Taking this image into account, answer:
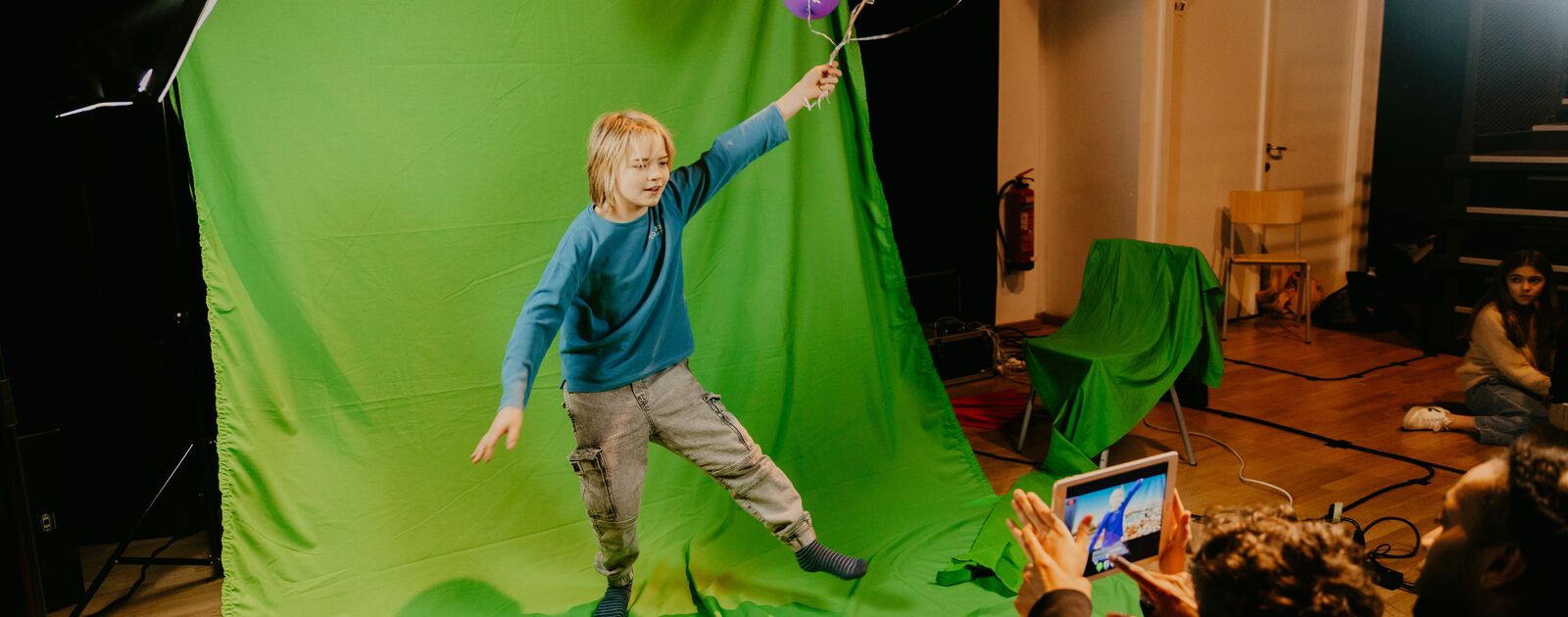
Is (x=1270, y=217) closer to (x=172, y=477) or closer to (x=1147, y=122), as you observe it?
(x=1147, y=122)

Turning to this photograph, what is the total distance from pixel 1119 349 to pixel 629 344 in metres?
2.12

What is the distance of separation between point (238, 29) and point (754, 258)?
1495mm

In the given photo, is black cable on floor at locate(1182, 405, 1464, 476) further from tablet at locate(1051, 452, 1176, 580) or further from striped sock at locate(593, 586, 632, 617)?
striped sock at locate(593, 586, 632, 617)

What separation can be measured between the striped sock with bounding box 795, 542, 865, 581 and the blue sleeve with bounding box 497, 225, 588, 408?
91 centimetres

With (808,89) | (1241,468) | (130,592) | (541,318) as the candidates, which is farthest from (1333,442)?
(130,592)

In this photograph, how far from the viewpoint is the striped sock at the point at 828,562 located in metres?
2.88

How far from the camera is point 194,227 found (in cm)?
344

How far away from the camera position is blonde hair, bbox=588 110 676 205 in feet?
8.44

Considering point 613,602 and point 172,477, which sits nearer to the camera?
point 613,602

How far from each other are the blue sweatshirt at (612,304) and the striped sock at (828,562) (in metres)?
0.63

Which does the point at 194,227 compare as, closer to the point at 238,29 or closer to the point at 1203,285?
the point at 238,29

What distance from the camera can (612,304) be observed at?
8.52 ft

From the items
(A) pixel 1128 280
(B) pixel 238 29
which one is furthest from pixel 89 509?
(A) pixel 1128 280

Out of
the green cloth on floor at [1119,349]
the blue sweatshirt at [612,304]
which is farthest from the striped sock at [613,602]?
the green cloth on floor at [1119,349]
